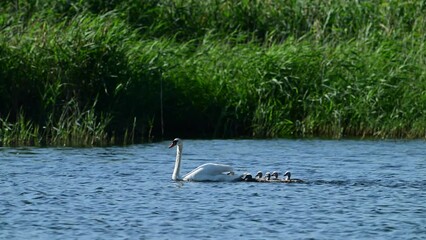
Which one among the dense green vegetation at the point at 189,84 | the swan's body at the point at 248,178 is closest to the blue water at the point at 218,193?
the swan's body at the point at 248,178

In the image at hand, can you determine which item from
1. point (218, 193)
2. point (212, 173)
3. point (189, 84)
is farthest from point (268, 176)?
point (189, 84)

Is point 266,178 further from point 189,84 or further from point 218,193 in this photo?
point 189,84

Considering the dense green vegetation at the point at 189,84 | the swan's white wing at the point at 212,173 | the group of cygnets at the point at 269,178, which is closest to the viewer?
the group of cygnets at the point at 269,178

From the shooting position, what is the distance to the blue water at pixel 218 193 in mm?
12164

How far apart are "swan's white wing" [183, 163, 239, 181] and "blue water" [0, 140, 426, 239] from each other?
0.10 metres

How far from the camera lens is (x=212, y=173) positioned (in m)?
15.4

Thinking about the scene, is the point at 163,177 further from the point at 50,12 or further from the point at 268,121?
the point at 50,12

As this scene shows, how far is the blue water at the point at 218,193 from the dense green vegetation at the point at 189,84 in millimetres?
603

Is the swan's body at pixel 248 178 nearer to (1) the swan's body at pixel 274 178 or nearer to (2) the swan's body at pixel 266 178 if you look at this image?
(2) the swan's body at pixel 266 178

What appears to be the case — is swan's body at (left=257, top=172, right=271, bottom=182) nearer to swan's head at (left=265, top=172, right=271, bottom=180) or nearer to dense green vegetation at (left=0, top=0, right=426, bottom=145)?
swan's head at (left=265, top=172, right=271, bottom=180)

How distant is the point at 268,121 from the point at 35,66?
3773 mm

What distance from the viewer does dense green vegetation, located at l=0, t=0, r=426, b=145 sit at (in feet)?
63.7

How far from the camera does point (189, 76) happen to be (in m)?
20.6

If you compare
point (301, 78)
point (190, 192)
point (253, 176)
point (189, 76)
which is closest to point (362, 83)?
point (301, 78)
